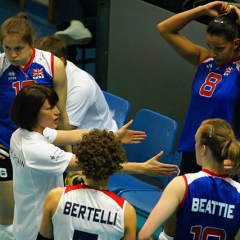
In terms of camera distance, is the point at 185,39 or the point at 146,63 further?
the point at 146,63

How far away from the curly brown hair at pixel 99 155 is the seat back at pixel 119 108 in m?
1.83

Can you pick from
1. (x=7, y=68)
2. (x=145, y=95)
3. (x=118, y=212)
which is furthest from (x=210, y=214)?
(x=145, y=95)

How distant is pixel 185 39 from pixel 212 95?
1.44 feet

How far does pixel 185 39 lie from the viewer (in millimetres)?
3275

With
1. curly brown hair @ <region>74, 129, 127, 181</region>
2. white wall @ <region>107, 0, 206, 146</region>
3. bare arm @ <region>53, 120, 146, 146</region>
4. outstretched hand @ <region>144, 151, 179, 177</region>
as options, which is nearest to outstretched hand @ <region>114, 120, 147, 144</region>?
bare arm @ <region>53, 120, 146, 146</region>

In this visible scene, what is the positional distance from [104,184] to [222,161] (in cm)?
49

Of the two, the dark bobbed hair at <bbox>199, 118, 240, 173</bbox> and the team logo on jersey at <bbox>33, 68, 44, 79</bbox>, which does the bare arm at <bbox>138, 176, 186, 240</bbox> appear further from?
the team logo on jersey at <bbox>33, 68, 44, 79</bbox>

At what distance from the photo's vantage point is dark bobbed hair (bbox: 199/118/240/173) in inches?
92.6

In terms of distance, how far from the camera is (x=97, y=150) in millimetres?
2320

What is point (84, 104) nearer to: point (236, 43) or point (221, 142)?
point (236, 43)

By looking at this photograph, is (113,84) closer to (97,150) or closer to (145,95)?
(145,95)

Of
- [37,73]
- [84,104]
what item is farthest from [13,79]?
[84,104]

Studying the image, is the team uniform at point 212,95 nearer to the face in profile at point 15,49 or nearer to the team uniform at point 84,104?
the team uniform at point 84,104

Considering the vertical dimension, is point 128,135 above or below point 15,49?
below
